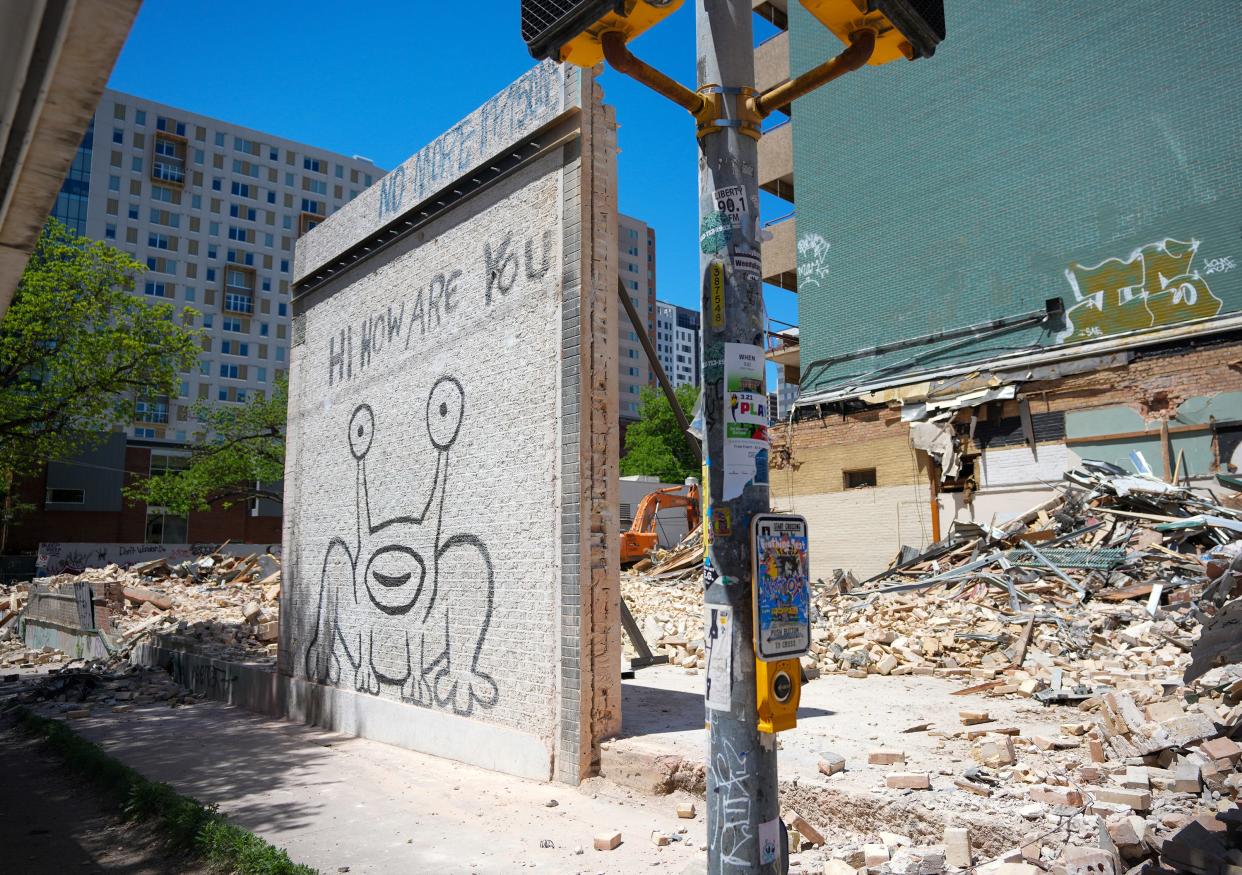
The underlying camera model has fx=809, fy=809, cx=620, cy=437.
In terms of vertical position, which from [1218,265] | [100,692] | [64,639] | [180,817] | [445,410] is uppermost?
[1218,265]

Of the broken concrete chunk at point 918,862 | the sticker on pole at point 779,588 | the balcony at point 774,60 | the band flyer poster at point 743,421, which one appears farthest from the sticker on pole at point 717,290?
the balcony at point 774,60

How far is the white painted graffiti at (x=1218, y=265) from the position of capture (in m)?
17.8

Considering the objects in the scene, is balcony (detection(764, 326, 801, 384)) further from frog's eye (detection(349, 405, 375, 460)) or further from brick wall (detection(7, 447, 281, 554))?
brick wall (detection(7, 447, 281, 554))

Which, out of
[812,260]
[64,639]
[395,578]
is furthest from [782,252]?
[64,639]

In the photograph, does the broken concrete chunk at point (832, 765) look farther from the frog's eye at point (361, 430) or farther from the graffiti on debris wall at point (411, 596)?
the frog's eye at point (361, 430)

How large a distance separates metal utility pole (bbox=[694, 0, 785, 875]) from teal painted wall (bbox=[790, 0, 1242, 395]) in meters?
19.4

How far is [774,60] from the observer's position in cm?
2898

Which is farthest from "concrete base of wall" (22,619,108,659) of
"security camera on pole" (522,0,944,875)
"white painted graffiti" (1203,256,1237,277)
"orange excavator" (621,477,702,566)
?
"white painted graffiti" (1203,256,1237,277)

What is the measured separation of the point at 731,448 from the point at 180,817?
5.33 m

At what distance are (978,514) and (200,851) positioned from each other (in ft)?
54.8

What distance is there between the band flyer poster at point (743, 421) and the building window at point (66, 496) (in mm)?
50100

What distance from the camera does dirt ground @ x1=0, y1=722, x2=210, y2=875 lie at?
5598 mm

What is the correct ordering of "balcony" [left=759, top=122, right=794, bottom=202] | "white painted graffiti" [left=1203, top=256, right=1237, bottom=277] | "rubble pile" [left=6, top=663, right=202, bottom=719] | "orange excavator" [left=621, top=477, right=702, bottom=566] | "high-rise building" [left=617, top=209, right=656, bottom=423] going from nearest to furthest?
"rubble pile" [left=6, top=663, right=202, bottom=719] < "white painted graffiti" [left=1203, top=256, right=1237, bottom=277] < "orange excavator" [left=621, top=477, right=702, bottom=566] < "balcony" [left=759, top=122, right=794, bottom=202] < "high-rise building" [left=617, top=209, right=656, bottom=423]

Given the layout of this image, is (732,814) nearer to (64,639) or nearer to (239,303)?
(64,639)
